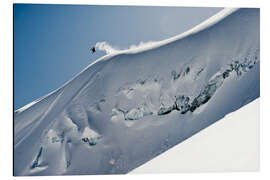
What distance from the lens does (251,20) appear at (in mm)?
4035

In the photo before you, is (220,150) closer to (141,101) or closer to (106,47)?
(141,101)

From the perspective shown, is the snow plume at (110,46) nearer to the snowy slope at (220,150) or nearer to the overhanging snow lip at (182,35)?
the overhanging snow lip at (182,35)

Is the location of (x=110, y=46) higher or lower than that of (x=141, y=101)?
higher

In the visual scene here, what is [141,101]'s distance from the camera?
385 cm

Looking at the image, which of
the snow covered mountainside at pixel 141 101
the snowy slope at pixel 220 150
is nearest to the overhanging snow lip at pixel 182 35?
the snow covered mountainside at pixel 141 101

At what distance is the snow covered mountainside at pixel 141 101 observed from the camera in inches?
146

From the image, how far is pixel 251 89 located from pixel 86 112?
5.80 ft

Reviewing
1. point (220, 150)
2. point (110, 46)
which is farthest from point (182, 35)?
point (220, 150)

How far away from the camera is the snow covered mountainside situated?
3.71m

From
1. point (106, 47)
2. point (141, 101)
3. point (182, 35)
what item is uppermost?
point (182, 35)

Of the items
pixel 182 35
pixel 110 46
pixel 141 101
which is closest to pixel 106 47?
pixel 110 46

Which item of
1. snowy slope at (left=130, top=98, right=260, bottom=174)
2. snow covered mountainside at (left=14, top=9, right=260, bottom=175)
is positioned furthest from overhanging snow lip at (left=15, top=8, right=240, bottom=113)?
snowy slope at (left=130, top=98, right=260, bottom=174)

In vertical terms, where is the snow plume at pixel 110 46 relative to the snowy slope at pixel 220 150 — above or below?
above

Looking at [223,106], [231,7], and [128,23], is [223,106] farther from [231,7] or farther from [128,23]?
[128,23]
